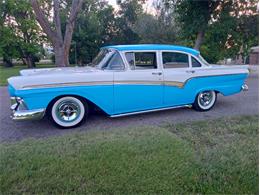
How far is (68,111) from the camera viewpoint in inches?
186

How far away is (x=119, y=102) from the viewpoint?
4.96 m

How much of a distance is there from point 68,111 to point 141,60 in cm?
196

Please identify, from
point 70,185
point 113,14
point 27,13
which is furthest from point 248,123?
point 27,13

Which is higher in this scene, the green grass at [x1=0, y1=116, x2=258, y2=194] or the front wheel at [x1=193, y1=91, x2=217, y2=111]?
the front wheel at [x1=193, y1=91, x2=217, y2=111]

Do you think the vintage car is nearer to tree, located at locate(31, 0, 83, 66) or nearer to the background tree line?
tree, located at locate(31, 0, 83, 66)

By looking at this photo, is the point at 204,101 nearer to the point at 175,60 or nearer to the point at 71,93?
the point at 175,60

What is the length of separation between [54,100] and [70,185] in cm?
227

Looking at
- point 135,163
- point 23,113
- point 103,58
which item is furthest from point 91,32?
point 135,163

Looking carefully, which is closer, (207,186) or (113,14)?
(207,186)

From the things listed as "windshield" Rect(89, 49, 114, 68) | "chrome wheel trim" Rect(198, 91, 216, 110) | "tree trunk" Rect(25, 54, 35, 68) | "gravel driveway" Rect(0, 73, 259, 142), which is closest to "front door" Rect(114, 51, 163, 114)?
"gravel driveway" Rect(0, 73, 259, 142)

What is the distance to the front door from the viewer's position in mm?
4926

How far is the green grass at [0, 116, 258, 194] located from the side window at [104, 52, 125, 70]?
142 cm

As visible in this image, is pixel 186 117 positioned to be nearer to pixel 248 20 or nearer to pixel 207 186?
pixel 207 186

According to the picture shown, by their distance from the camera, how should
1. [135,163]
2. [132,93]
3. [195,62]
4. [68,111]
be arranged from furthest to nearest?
[195,62]
[132,93]
[68,111]
[135,163]
